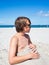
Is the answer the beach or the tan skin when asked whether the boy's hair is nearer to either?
the tan skin

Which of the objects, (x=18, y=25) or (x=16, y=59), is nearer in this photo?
(x=16, y=59)

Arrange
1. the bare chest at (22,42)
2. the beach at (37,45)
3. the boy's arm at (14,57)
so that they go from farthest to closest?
the beach at (37,45), the bare chest at (22,42), the boy's arm at (14,57)

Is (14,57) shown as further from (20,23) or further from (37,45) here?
(37,45)

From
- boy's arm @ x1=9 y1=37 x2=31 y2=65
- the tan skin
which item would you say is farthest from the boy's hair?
boy's arm @ x1=9 y1=37 x2=31 y2=65

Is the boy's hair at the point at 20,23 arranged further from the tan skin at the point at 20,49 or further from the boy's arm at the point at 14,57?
the boy's arm at the point at 14,57

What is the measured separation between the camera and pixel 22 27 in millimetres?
1940

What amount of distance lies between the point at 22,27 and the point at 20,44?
151 millimetres

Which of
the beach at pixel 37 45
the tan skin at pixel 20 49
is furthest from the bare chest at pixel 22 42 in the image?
the beach at pixel 37 45

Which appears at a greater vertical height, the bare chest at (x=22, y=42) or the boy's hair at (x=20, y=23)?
the boy's hair at (x=20, y=23)

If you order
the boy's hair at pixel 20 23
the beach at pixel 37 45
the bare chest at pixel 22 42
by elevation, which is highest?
the boy's hair at pixel 20 23

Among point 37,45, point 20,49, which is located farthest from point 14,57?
point 37,45

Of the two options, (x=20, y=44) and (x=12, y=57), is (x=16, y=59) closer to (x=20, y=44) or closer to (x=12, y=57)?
(x=12, y=57)

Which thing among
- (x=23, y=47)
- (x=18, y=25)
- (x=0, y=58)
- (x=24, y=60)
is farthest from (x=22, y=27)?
(x=0, y=58)

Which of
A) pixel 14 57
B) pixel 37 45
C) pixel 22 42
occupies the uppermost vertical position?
pixel 22 42
